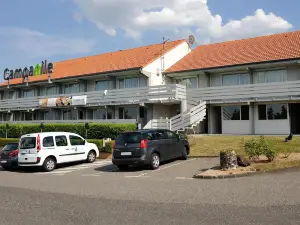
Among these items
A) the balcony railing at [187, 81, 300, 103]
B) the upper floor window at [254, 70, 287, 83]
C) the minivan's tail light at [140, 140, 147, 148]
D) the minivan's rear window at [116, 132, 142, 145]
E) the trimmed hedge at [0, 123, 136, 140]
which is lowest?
the minivan's tail light at [140, 140, 147, 148]

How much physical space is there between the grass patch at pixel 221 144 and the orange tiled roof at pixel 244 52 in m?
6.96

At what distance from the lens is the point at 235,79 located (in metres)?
25.3

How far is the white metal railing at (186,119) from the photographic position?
22516 millimetres

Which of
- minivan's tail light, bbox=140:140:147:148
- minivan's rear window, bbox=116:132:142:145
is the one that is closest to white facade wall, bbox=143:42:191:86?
minivan's rear window, bbox=116:132:142:145

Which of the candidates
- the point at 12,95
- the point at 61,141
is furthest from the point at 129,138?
the point at 12,95

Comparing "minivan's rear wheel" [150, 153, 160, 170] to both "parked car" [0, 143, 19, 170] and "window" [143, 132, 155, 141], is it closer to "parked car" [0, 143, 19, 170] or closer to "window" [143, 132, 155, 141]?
"window" [143, 132, 155, 141]

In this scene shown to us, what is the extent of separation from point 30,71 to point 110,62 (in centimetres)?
987

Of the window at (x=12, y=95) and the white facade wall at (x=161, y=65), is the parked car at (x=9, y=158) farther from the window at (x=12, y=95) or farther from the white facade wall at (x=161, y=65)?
the window at (x=12, y=95)

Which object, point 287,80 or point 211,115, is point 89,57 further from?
point 287,80

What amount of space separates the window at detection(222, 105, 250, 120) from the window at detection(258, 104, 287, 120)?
3.20ft

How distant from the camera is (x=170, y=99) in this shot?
2459 cm

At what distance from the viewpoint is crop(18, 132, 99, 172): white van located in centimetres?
1519

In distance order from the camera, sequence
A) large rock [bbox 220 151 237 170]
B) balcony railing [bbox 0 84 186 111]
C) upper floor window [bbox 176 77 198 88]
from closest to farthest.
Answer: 1. large rock [bbox 220 151 237 170]
2. balcony railing [bbox 0 84 186 111]
3. upper floor window [bbox 176 77 198 88]

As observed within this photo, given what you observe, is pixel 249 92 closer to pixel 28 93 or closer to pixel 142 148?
pixel 142 148
